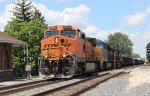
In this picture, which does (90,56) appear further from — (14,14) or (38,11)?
(38,11)

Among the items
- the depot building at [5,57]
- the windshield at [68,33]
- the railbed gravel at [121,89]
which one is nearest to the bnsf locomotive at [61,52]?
the windshield at [68,33]

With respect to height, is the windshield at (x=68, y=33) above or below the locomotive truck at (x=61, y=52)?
above

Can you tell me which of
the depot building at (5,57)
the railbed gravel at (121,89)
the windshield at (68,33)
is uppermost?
the windshield at (68,33)

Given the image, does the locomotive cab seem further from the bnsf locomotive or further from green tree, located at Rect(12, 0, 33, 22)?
green tree, located at Rect(12, 0, 33, 22)

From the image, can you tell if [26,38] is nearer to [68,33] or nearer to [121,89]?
[68,33]

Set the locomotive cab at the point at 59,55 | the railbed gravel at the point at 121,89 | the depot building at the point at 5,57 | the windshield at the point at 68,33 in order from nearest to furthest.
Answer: the railbed gravel at the point at 121,89
the locomotive cab at the point at 59,55
the windshield at the point at 68,33
the depot building at the point at 5,57

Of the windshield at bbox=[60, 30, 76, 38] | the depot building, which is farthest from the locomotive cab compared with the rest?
the depot building

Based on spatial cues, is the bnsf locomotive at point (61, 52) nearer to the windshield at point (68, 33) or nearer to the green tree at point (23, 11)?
the windshield at point (68, 33)

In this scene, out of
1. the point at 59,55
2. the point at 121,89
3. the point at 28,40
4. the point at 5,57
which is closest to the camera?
the point at 121,89

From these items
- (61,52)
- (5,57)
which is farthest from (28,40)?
(61,52)

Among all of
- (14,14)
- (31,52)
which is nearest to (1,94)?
(31,52)

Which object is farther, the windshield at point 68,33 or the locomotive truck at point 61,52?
the windshield at point 68,33

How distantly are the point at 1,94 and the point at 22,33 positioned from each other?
47869 mm

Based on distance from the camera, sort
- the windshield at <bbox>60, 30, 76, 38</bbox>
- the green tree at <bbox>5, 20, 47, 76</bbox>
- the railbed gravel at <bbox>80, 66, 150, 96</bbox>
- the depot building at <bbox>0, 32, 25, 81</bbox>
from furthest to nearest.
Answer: the green tree at <bbox>5, 20, 47, 76</bbox> → the depot building at <bbox>0, 32, 25, 81</bbox> → the windshield at <bbox>60, 30, 76, 38</bbox> → the railbed gravel at <bbox>80, 66, 150, 96</bbox>
